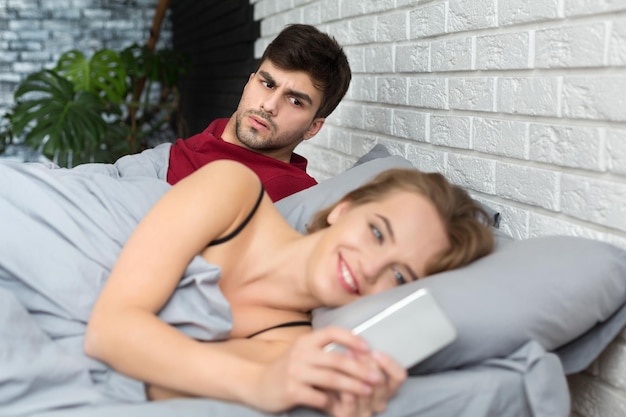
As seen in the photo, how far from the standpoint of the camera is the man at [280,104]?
238 cm

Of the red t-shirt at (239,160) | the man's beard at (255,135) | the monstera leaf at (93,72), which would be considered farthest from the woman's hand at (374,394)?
the monstera leaf at (93,72)

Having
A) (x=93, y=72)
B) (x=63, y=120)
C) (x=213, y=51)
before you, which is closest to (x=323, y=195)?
(x=63, y=120)

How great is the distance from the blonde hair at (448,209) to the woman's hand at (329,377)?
0.33 metres

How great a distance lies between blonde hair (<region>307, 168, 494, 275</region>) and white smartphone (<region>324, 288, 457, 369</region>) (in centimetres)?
26

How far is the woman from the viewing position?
115 centimetres

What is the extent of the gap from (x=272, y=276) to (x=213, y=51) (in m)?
3.85

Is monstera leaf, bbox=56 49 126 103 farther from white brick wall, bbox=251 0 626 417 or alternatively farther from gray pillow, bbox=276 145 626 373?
gray pillow, bbox=276 145 626 373

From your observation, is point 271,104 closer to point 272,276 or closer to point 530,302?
point 272,276

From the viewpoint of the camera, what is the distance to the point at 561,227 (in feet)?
5.41

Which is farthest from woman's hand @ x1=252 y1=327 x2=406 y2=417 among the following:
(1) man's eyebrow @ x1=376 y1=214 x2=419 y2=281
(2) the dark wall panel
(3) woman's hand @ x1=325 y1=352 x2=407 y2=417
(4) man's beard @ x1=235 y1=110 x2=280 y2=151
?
(2) the dark wall panel

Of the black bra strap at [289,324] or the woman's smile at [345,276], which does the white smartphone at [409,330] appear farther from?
the black bra strap at [289,324]

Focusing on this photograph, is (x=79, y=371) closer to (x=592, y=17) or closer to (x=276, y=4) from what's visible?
(x=592, y=17)

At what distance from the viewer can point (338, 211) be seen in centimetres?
156

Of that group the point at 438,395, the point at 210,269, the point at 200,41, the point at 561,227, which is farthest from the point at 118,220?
the point at 200,41
